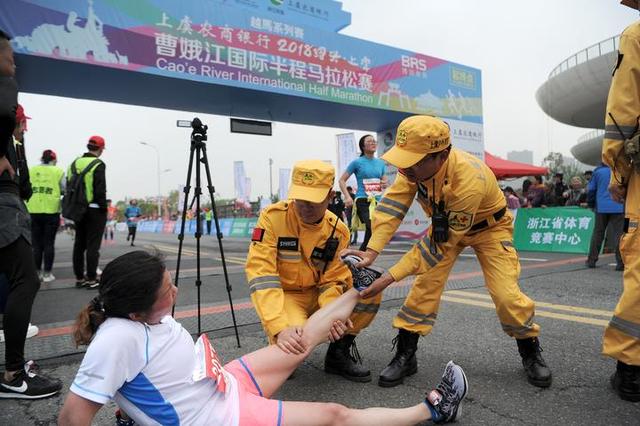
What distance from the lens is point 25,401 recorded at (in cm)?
225

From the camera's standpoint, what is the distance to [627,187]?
92.2 inches

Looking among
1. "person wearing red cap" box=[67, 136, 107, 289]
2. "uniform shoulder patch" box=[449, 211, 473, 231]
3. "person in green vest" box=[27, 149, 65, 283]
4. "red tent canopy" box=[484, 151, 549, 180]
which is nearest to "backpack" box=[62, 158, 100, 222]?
"person wearing red cap" box=[67, 136, 107, 289]

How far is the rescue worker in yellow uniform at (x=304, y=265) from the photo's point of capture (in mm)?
2262

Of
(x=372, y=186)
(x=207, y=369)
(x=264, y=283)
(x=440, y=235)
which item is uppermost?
(x=372, y=186)

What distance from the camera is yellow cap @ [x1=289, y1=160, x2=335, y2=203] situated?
2264 millimetres

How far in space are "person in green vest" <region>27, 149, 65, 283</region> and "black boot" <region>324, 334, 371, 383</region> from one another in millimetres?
4935

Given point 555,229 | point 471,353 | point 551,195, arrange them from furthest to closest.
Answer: point 551,195
point 555,229
point 471,353

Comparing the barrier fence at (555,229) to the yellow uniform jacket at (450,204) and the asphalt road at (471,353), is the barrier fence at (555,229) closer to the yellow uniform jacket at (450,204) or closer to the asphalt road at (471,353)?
the asphalt road at (471,353)

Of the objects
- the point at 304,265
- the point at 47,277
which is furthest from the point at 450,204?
the point at 47,277

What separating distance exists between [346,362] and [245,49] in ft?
26.5

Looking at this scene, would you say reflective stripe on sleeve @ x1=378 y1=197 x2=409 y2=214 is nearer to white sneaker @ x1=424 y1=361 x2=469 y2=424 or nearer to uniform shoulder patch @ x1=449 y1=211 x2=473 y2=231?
uniform shoulder patch @ x1=449 y1=211 x2=473 y2=231

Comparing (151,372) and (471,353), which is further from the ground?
(151,372)

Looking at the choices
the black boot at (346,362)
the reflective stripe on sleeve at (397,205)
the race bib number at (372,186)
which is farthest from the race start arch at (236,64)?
the black boot at (346,362)

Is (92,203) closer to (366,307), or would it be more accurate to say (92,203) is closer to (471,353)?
(366,307)
